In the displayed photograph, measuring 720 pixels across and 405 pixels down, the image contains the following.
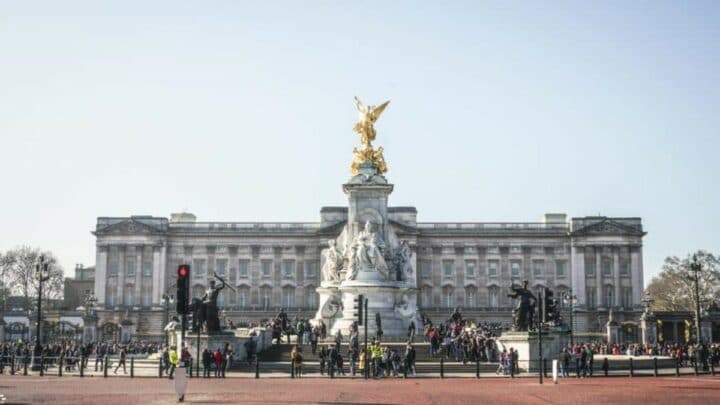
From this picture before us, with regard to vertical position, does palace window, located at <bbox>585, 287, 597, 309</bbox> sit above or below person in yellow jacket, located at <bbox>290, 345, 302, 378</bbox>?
above

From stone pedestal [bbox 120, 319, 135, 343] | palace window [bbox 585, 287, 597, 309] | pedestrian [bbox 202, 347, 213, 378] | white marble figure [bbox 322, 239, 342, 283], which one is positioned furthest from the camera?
palace window [bbox 585, 287, 597, 309]

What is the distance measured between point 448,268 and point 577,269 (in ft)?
53.5

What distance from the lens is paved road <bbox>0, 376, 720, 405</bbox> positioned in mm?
25500

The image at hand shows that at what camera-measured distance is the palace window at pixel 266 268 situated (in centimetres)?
11906

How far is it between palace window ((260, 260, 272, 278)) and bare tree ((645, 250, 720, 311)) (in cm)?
4684

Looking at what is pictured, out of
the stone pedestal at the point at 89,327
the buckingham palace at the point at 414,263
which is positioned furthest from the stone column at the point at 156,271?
the stone pedestal at the point at 89,327

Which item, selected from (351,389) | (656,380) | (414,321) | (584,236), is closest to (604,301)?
(584,236)

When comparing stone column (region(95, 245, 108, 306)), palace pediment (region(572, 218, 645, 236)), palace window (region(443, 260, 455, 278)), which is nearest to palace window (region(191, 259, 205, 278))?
stone column (region(95, 245, 108, 306))

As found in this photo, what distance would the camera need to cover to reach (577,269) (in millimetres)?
117062

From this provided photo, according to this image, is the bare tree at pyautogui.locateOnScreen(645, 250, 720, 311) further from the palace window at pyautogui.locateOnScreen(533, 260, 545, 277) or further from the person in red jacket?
the person in red jacket

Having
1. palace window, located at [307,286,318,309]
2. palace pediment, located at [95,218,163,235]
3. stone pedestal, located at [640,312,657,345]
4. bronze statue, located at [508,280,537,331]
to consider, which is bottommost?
stone pedestal, located at [640,312,657,345]

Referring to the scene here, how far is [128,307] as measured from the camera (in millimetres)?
116188

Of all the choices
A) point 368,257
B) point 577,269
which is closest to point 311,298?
point 577,269

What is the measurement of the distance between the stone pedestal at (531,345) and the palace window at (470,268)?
2963 inches
